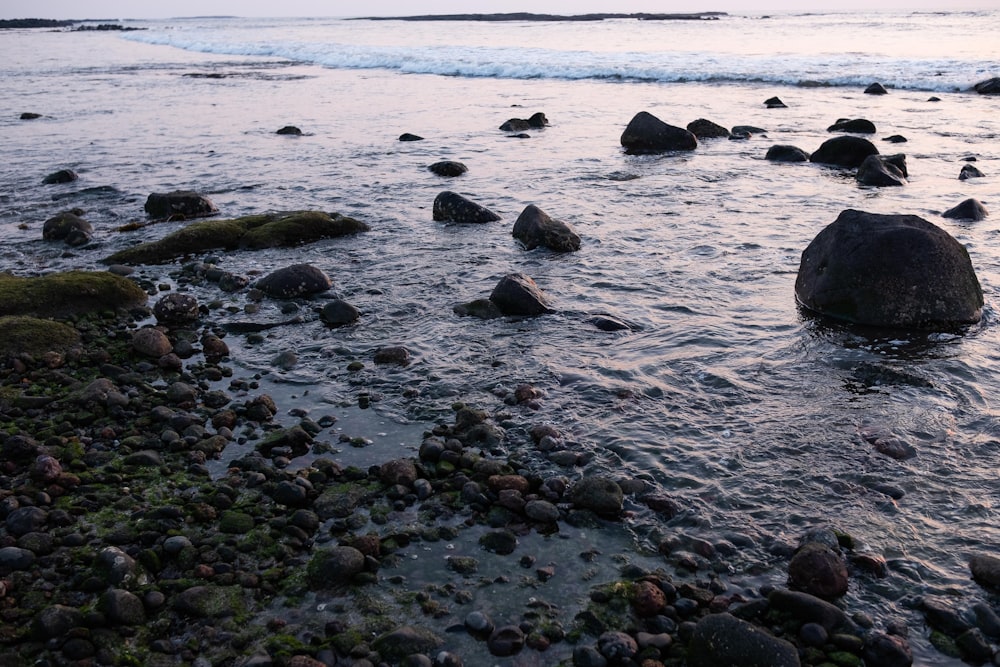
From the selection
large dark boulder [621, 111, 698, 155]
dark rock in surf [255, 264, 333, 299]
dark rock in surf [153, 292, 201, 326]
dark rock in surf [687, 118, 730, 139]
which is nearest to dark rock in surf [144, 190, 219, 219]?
dark rock in surf [255, 264, 333, 299]

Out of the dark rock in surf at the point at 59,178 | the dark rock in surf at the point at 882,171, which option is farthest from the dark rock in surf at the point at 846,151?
the dark rock in surf at the point at 59,178

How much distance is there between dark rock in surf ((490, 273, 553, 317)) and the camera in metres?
8.67

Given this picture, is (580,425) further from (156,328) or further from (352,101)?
(352,101)

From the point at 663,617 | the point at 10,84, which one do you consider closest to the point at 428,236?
the point at 663,617

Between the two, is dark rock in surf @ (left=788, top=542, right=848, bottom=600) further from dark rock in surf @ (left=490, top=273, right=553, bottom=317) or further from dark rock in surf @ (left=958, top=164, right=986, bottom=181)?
dark rock in surf @ (left=958, top=164, right=986, bottom=181)

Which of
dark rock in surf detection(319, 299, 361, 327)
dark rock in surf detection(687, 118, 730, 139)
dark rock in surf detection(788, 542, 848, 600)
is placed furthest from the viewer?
dark rock in surf detection(687, 118, 730, 139)

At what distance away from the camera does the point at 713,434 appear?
236 inches

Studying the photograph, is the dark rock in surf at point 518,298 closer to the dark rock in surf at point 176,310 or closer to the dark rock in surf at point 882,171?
the dark rock in surf at point 176,310

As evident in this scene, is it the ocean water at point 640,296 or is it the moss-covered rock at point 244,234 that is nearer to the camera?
the ocean water at point 640,296

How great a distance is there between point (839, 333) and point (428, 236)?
6.70 metres

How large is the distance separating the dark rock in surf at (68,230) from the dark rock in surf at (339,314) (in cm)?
580

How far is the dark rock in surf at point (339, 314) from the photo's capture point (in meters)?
8.59

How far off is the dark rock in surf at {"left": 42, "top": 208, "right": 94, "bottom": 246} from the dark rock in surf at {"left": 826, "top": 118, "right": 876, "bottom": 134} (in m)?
18.8

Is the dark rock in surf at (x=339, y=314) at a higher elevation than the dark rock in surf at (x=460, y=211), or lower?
lower
